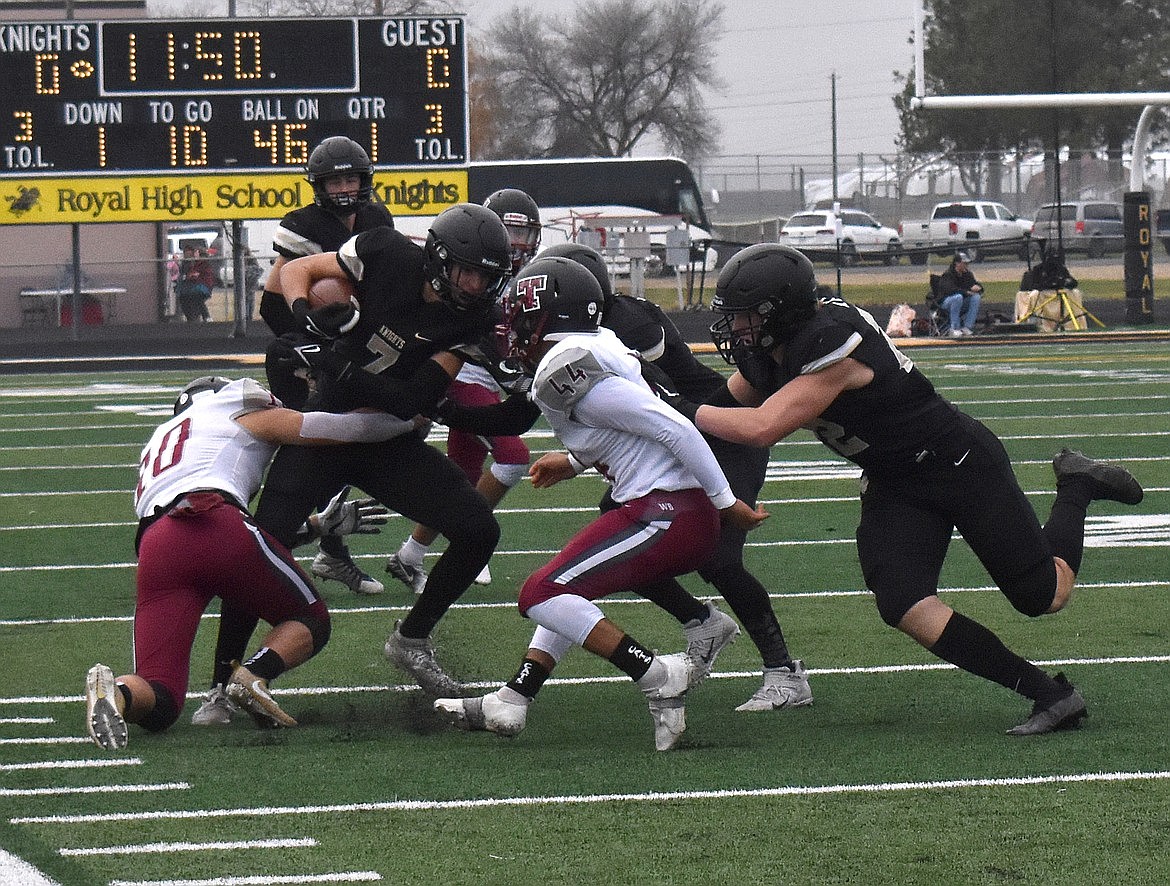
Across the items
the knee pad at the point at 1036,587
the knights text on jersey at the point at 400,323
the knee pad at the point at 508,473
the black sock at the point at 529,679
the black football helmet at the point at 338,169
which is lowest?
the black sock at the point at 529,679

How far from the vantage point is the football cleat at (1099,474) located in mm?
5898

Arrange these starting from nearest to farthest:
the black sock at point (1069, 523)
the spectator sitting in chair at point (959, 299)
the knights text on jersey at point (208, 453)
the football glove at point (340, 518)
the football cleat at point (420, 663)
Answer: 1. the knights text on jersey at point (208, 453)
2. the black sock at point (1069, 523)
3. the football cleat at point (420, 663)
4. the football glove at point (340, 518)
5. the spectator sitting in chair at point (959, 299)

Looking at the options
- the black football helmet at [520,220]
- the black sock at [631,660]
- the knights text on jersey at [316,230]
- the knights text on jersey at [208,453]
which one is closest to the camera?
the black sock at [631,660]

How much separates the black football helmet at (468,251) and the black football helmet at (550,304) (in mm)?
325

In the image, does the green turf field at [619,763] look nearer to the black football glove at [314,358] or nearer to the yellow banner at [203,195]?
the black football glove at [314,358]

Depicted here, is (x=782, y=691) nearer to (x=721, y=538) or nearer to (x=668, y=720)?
(x=721, y=538)

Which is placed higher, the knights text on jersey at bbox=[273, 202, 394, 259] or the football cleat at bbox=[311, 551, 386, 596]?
the knights text on jersey at bbox=[273, 202, 394, 259]

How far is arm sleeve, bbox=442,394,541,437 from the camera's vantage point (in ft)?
18.7

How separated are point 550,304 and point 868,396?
956mm

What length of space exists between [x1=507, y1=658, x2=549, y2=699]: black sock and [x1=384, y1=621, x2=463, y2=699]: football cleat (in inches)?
28.7

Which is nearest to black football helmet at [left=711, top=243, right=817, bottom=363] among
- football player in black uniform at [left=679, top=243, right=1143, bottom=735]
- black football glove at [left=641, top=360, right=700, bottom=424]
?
football player in black uniform at [left=679, top=243, right=1143, bottom=735]

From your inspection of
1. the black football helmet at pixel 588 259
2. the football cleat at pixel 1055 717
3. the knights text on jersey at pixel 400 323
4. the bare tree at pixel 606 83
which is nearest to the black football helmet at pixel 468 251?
the knights text on jersey at pixel 400 323

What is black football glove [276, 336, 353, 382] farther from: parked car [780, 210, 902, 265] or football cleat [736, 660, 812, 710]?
parked car [780, 210, 902, 265]

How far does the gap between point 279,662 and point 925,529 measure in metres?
1.92
